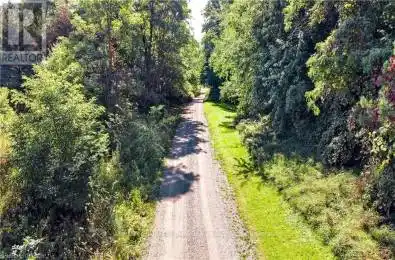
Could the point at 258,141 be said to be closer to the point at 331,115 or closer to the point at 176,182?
the point at 331,115

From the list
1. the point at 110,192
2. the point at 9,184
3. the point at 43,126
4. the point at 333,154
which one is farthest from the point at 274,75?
the point at 9,184

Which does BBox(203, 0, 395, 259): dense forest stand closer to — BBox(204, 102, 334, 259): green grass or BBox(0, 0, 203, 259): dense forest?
BBox(204, 102, 334, 259): green grass

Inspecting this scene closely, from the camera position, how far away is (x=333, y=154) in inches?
742

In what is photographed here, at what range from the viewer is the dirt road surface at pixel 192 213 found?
1450cm

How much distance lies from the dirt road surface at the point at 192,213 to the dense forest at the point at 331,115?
3266 mm

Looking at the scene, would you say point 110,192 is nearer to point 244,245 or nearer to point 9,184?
point 9,184

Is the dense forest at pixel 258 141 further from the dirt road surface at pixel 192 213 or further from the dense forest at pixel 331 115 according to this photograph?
the dirt road surface at pixel 192 213

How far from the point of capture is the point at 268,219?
16703 millimetres

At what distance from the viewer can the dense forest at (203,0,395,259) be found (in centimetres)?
1370

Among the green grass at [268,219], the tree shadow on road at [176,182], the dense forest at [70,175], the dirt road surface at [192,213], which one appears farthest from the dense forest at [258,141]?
the dirt road surface at [192,213]

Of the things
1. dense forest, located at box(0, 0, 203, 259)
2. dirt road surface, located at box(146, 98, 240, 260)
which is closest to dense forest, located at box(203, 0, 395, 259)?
dirt road surface, located at box(146, 98, 240, 260)

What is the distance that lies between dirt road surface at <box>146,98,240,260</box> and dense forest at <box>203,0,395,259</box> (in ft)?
10.7

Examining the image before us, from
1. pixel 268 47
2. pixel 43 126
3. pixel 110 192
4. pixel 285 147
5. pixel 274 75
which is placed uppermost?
pixel 268 47

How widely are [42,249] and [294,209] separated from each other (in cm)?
1065
